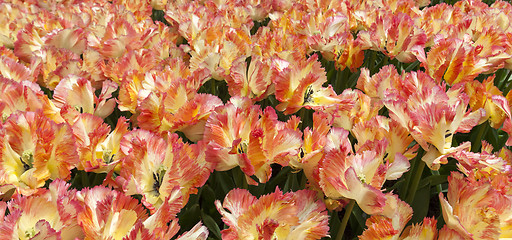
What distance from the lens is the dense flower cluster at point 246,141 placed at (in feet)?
2.85

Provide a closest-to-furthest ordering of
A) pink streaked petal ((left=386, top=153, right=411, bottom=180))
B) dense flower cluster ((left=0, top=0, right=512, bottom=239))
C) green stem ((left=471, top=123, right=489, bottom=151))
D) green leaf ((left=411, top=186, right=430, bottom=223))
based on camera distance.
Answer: dense flower cluster ((left=0, top=0, right=512, bottom=239)), pink streaked petal ((left=386, top=153, right=411, bottom=180)), green leaf ((left=411, top=186, right=430, bottom=223)), green stem ((left=471, top=123, right=489, bottom=151))

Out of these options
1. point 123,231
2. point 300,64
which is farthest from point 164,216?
point 300,64

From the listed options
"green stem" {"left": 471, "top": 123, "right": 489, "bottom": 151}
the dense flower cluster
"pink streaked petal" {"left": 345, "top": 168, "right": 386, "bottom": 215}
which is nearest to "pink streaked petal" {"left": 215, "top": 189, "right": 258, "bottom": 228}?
the dense flower cluster

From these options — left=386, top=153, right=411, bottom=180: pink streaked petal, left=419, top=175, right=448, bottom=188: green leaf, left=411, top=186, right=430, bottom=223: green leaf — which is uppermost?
left=386, top=153, right=411, bottom=180: pink streaked petal

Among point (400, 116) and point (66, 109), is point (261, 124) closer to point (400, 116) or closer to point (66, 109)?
point (400, 116)

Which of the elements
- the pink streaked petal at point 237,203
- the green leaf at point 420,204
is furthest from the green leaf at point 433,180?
the pink streaked petal at point 237,203

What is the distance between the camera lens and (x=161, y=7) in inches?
106

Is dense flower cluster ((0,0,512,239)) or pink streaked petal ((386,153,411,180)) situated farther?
pink streaked petal ((386,153,411,180))

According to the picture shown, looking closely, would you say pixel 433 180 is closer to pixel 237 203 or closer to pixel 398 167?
pixel 398 167

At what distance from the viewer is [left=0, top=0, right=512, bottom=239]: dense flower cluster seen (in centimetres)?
87

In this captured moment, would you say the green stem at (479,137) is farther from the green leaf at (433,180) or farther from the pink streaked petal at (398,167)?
the pink streaked petal at (398,167)

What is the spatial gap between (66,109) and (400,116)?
0.88 meters

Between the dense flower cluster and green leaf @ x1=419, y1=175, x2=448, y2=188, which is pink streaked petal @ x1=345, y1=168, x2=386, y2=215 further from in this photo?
green leaf @ x1=419, y1=175, x2=448, y2=188

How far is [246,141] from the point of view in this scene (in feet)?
3.40
